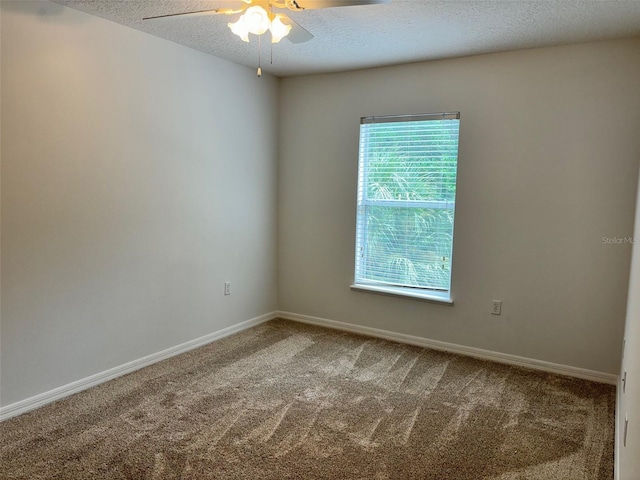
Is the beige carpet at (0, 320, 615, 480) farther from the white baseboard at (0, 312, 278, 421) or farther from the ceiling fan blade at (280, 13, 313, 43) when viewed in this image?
the ceiling fan blade at (280, 13, 313, 43)

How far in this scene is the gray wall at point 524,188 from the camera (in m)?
3.17

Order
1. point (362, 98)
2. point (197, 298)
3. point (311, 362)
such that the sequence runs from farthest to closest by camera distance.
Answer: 1. point (362, 98)
2. point (197, 298)
3. point (311, 362)

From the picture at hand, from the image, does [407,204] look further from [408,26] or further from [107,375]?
[107,375]

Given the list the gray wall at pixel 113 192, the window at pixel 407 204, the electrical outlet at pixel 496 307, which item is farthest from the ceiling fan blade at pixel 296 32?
the electrical outlet at pixel 496 307

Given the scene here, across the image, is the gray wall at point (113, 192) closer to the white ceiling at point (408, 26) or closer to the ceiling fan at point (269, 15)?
the white ceiling at point (408, 26)

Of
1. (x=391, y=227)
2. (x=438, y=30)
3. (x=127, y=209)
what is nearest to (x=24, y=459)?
(x=127, y=209)

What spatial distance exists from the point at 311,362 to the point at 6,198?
228 centimetres

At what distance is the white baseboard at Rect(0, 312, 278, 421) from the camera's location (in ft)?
8.82

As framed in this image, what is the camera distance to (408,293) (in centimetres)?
400

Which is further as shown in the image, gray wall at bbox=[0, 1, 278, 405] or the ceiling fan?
gray wall at bbox=[0, 1, 278, 405]

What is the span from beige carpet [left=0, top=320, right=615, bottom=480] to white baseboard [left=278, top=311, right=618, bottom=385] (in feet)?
0.34

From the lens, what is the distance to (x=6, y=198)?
8.36 ft

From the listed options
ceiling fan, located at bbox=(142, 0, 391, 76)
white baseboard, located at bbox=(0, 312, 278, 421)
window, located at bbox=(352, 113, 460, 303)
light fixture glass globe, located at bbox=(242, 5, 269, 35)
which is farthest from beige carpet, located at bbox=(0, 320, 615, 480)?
light fixture glass globe, located at bbox=(242, 5, 269, 35)

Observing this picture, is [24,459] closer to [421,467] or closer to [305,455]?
[305,455]
